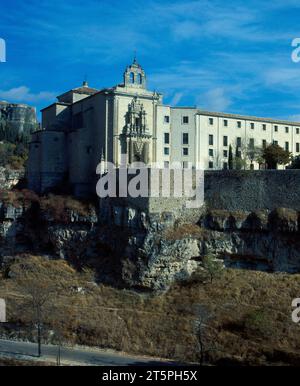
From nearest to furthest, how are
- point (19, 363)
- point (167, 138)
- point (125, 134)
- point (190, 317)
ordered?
1. point (19, 363)
2. point (190, 317)
3. point (125, 134)
4. point (167, 138)

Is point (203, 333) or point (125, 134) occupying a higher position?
point (125, 134)

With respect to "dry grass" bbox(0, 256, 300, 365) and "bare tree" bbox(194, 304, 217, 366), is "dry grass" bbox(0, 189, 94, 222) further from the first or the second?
"bare tree" bbox(194, 304, 217, 366)

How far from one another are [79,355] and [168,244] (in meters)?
11.8

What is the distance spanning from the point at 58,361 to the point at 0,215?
22073 mm

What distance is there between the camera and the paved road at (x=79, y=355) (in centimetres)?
3397

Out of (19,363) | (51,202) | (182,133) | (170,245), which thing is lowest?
(19,363)

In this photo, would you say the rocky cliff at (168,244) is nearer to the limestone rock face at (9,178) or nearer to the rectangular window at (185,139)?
the rectangular window at (185,139)

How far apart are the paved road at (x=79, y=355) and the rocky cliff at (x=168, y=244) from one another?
8.00m

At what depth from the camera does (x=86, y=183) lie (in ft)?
170

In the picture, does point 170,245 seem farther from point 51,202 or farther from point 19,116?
point 19,116

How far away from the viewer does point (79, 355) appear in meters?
35.3

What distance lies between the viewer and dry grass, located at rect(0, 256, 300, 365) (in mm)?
35469

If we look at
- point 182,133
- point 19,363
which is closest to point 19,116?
point 182,133

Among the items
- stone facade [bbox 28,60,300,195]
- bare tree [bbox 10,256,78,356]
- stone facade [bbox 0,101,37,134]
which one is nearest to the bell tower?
stone facade [bbox 28,60,300,195]
